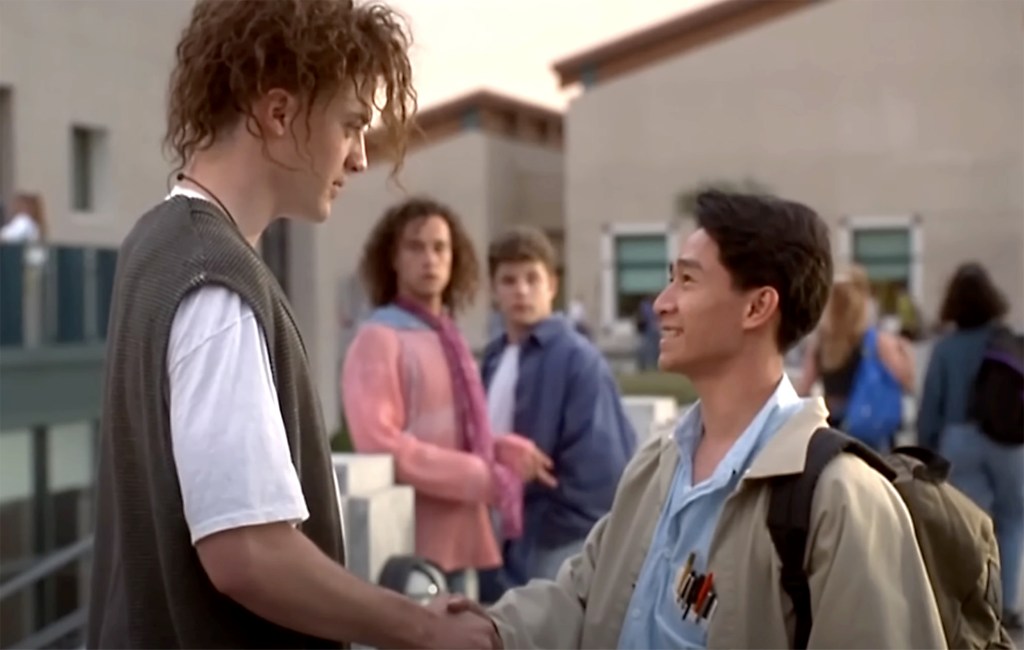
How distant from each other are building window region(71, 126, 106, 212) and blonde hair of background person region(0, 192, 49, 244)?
900mm

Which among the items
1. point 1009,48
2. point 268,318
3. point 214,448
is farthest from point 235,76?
point 1009,48

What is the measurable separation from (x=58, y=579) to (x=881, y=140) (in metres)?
17.8

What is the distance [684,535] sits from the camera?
221 cm

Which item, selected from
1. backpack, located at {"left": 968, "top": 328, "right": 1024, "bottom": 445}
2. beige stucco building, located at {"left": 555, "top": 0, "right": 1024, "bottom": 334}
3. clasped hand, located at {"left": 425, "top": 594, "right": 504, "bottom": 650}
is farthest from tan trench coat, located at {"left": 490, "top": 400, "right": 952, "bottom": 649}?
beige stucco building, located at {"left": 555, "top": 0, "right": 1024, "bottom": 334}

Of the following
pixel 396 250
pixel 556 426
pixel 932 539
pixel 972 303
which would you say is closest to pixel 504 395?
pixel 556 426

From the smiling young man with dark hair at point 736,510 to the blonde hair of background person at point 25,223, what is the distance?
9.33 meters

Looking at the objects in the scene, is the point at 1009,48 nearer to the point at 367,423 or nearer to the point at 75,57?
the point at 75,57

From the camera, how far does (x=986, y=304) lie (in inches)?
246

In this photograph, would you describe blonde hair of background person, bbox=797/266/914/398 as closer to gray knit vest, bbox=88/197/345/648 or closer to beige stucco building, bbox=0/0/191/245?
gray knit vest, bbox=88/197/345/648

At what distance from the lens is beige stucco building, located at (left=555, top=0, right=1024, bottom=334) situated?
2380 cm

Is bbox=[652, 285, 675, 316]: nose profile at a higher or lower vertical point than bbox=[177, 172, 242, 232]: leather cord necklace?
lower

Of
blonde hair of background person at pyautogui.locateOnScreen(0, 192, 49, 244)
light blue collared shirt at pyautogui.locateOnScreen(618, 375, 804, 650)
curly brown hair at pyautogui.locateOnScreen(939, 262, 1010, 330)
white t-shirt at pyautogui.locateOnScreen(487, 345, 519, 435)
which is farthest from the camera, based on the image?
blonde hair of background person at pyautogui.locateOnScreen(0, 192, 49, 244)

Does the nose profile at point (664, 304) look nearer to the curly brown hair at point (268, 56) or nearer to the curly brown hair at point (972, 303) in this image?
the curly brown hair at point (268, 56)

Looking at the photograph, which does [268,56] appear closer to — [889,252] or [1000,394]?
[1000,394]
